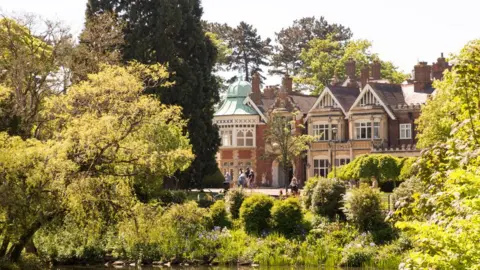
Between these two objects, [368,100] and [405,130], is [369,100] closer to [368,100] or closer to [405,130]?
[368,100]

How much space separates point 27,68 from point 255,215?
11486 mm

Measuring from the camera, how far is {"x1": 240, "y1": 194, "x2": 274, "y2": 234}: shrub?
37.2 metres

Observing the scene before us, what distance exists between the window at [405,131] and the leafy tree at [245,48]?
116ft

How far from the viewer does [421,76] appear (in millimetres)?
61875

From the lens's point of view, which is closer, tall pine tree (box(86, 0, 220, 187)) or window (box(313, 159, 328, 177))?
tall pine tree (box(86, 0, 220, 187))

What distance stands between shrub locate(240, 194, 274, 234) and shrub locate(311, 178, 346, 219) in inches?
82.2

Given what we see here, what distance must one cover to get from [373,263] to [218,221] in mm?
8740

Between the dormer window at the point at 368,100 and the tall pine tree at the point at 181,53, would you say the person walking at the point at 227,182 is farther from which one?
the dormer window at the point at 368,100

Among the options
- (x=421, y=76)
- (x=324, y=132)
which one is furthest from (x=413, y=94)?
(x=324, y=132)

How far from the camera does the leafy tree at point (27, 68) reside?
32.1 meters

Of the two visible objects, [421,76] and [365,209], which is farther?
[421,76]

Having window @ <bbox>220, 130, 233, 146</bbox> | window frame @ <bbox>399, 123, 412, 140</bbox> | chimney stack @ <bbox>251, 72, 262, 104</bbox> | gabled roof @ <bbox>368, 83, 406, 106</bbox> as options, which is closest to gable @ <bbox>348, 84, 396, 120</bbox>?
gabled roof @ <bbox>368, 83, 406, 106</bbox>

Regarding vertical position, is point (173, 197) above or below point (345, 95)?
below

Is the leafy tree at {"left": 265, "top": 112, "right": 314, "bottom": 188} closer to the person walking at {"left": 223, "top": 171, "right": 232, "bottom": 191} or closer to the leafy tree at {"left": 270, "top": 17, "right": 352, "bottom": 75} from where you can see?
the person walking at {"left": 223, "top": 171, "right": 232, "bottom": 191}
